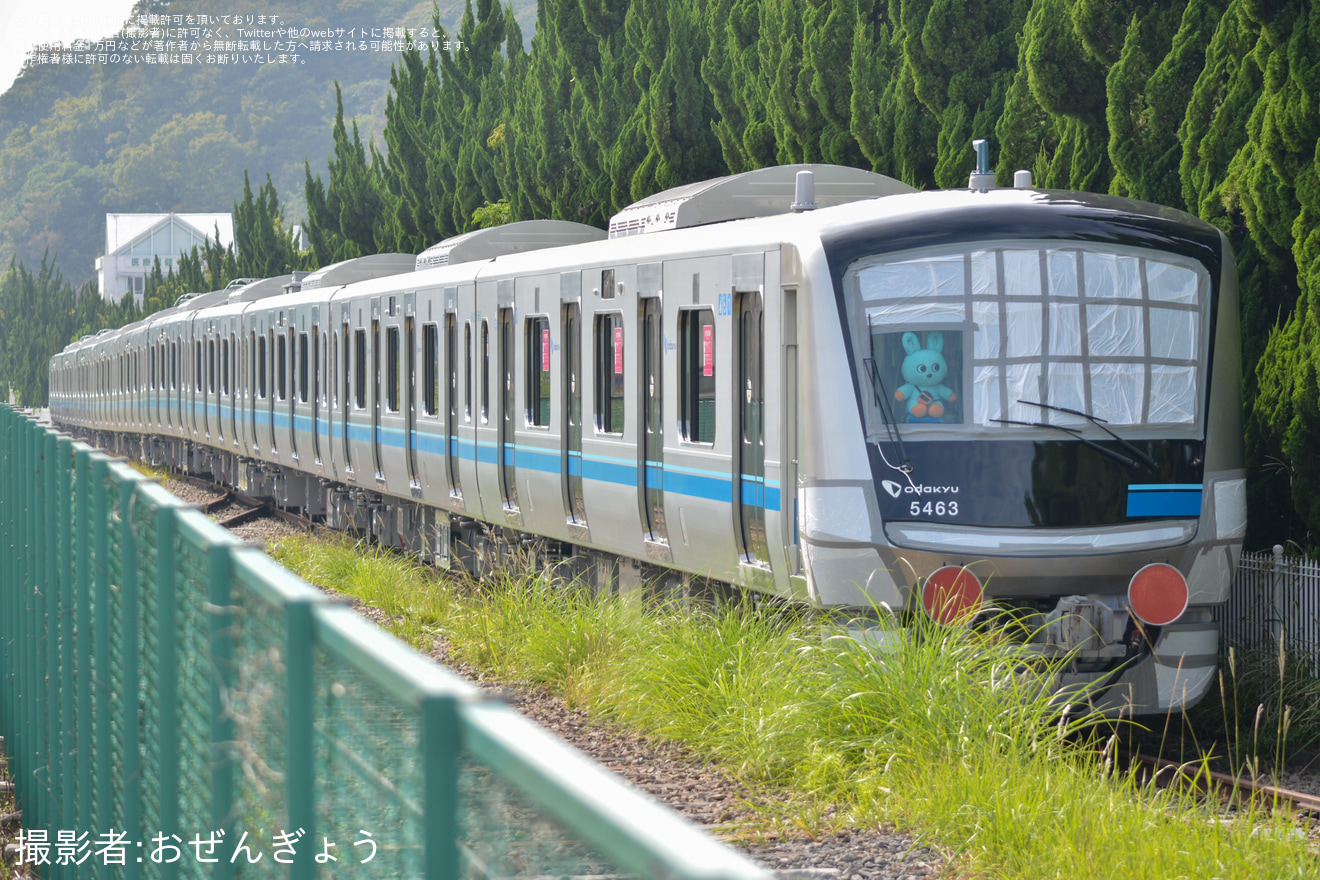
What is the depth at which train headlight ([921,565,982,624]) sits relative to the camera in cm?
818

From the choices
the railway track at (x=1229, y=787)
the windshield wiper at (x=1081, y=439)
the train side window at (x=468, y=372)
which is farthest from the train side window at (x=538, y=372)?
the railway track at (x=1229, y=787)

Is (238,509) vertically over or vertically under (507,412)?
under

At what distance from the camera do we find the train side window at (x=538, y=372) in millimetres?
12766

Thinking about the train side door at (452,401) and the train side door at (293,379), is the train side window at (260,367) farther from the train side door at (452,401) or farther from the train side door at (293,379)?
the train side door at (452,401)

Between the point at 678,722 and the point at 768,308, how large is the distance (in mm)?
2355

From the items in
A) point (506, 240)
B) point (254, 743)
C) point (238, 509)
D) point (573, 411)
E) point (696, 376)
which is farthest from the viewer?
point (238, 509)

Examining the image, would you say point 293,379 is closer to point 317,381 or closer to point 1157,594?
point 317,381

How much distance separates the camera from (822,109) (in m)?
17.3

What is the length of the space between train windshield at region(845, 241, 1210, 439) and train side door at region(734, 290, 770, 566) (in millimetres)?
875

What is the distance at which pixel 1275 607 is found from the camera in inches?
392

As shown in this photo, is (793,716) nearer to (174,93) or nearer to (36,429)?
(36,429)

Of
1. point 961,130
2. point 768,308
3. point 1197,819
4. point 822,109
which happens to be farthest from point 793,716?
point 822,109

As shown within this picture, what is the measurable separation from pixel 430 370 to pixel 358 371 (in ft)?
9.69

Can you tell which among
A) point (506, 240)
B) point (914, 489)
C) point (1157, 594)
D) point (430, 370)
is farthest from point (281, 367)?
point (1157, 594)
